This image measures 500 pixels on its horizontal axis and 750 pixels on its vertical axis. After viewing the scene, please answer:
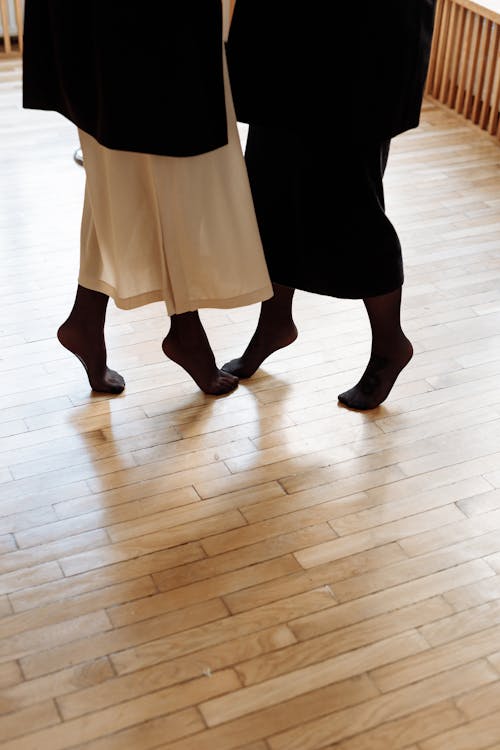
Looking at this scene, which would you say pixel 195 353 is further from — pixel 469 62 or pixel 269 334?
pixel 469 62

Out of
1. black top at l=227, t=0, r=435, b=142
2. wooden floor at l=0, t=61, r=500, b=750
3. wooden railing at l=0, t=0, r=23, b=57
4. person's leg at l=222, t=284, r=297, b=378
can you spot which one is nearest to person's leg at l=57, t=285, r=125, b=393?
wooden floor at l=0, t=61, r=500, b=750

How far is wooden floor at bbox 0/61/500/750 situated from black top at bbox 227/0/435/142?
0.70 m

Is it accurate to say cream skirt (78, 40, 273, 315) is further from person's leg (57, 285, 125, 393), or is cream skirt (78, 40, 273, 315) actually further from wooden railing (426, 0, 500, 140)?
wooden railing (426, 0, 500, 140)

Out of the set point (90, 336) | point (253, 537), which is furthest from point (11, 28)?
point (253, 537)

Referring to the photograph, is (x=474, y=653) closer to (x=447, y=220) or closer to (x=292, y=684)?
(x=292, y=684)

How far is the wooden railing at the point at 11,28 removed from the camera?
4398mm

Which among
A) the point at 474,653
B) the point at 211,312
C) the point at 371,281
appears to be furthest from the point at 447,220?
the point at 474,653

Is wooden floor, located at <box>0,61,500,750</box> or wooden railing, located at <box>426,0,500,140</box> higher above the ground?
wooden railing, located at <box>426,0,500,140</box>

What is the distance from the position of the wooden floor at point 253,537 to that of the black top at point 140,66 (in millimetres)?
685

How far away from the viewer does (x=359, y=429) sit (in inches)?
87.1

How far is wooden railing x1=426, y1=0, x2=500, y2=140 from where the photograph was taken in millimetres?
3771

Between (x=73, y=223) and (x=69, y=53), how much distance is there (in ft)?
4.22

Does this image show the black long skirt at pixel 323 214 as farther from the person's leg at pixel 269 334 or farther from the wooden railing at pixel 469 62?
the wooden railing at pixel 469 62

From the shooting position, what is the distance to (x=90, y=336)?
222 centimetres
